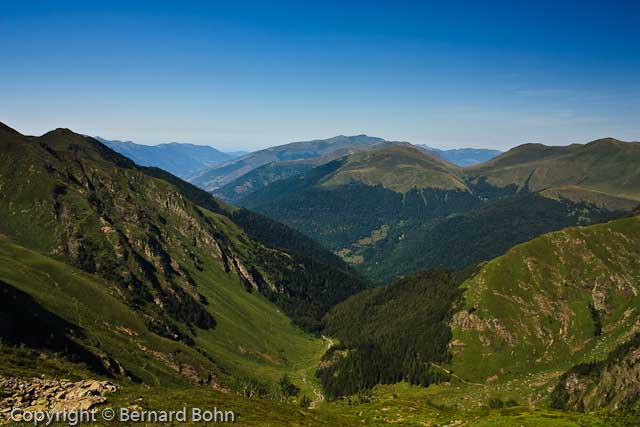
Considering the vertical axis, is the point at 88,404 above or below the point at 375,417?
above

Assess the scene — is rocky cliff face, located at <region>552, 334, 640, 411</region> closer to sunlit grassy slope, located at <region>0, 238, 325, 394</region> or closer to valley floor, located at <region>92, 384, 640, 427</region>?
valley floor, located at <region>92, 384, 640, 427</region>

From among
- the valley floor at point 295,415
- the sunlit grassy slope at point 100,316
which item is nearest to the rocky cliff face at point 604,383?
the valley floor at point 295,415

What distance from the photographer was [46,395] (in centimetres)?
6031

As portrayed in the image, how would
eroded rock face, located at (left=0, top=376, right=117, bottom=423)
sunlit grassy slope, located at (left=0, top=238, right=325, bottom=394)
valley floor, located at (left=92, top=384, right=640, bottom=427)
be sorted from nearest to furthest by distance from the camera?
eroded rock face, located at (left=0, top=376, right=117, bottom=423) < valley floor, located at (left=92, top=384, right=640, bottom=427) < sunlit grassy slope, located at (left=0, top=238, right=325, bottom=394)

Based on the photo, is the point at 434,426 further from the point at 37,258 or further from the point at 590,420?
the point at 37,258

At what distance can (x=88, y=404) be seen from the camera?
198 feet

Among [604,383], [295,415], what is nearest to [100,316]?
[295,415]

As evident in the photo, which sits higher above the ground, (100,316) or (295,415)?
(100,316)

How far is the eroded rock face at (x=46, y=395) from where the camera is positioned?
5672cm

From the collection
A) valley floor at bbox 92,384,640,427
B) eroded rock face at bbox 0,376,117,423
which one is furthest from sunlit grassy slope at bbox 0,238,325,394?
eroded rock face at bbox 0,376,117,423

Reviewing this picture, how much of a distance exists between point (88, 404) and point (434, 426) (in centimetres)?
9127

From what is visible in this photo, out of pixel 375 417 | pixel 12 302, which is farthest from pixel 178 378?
pixel 375 417

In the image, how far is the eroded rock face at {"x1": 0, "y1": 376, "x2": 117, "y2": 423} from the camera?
5672 centimetres

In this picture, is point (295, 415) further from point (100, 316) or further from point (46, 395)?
point (100, 316)
